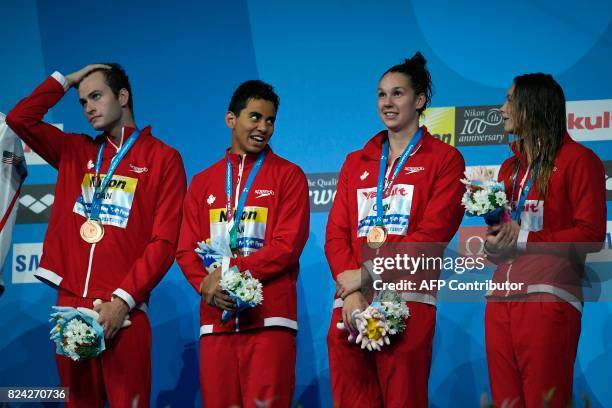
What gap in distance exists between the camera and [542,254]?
4.00m

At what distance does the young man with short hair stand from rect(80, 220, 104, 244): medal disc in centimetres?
39

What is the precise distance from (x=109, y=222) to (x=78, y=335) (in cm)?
62

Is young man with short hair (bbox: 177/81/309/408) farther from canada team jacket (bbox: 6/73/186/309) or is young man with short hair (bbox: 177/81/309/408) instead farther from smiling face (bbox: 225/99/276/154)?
canada team jacket (bbox: 6/73/186/309)

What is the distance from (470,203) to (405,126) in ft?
2.35

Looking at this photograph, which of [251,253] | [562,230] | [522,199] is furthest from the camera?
[251,253]

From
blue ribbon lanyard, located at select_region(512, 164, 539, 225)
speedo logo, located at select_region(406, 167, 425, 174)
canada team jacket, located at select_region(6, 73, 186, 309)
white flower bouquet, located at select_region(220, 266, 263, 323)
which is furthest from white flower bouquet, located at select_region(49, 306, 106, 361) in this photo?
blue ribbon lanyard, located at select_region(512, 164, 539, 225)

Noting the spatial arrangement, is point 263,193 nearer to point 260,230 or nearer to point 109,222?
point 260,230

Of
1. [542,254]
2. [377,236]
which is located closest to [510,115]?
[542,254]


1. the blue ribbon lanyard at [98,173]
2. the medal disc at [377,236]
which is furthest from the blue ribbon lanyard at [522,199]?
the blue ribbon lanyard at [98,173]

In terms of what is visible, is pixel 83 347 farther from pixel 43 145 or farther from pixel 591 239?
pixel 591 239

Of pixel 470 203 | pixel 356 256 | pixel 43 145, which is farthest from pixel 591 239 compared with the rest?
pixel 43 145

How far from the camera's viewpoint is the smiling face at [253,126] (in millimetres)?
4637

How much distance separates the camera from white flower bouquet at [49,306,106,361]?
4.19m

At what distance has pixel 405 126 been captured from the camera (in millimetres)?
4438
